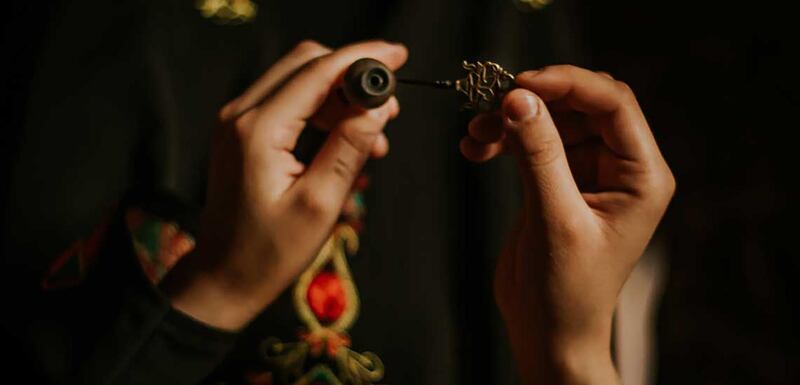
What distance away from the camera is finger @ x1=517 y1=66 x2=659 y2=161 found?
0.47 m

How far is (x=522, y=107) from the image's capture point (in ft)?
1.45

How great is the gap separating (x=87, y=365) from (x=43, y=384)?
0.15m

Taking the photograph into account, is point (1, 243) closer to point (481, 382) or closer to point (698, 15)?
point (481, 382)

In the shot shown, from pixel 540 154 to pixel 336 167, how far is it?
0.14m

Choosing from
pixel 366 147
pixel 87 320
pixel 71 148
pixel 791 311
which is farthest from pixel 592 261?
pixel 71 148

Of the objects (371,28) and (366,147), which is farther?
(371,28)

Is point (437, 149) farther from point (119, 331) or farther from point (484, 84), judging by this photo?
point (119, 331)

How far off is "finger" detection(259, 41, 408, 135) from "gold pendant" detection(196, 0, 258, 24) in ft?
0.76

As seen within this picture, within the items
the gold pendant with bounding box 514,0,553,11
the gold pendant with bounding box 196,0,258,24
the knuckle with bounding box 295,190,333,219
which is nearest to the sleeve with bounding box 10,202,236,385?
the knuckle with bounding box 295,190,333,219

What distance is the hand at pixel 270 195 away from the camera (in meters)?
0.46

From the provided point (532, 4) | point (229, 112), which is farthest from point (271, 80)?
point (532, 4)

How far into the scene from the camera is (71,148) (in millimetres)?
654

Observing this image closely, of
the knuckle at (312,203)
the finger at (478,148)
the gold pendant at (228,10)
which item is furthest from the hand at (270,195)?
the gold pendant at (228,10)

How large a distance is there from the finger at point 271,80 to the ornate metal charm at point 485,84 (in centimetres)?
13
